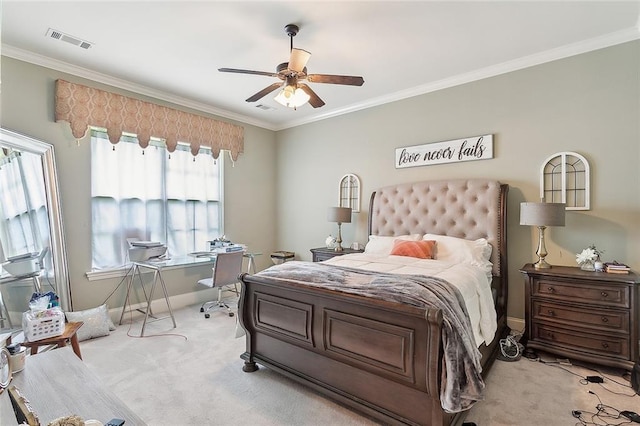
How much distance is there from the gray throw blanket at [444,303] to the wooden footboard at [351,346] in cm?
7

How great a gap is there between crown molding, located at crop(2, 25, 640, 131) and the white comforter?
219 cm

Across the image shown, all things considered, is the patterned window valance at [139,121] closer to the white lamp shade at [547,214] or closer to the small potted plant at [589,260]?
the white lamp shade at [547,214]

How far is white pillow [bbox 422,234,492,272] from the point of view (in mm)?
3234

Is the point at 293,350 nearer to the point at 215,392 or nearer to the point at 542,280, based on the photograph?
the point at 215,392

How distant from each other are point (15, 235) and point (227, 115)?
3.18 metres

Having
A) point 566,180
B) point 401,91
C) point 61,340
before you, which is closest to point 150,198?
point 61,340

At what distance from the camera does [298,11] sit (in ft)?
8.34

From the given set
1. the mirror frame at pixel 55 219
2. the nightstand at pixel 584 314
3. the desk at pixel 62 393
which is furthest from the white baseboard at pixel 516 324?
the mirror frame at pixel 55 219

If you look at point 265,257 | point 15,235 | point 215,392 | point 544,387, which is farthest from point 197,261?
point 544,387

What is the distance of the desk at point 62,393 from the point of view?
1221 millimetres

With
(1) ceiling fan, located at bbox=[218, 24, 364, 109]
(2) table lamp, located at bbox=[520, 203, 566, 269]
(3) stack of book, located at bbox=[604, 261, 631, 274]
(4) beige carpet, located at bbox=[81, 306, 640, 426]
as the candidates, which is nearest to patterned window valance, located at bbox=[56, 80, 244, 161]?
(1) ceiling fan, located at bbox=[218, 24, 364, 109]

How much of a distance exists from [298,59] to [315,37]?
1.95 feet

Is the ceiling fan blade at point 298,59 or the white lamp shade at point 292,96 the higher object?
the ceiling fan blade at point 298,59

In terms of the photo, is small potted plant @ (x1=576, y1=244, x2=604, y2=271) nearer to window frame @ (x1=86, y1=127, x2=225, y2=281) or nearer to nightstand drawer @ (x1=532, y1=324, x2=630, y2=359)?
nightstand drawer @ (x1=532, y1=324, x2=630, y2=359)
